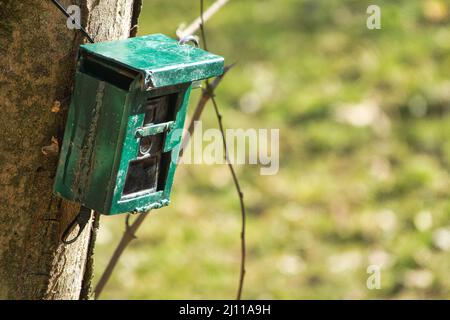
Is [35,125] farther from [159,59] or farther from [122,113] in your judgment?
[159,59]

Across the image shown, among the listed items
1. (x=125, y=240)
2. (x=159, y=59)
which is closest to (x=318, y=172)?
(x=125, y=240)

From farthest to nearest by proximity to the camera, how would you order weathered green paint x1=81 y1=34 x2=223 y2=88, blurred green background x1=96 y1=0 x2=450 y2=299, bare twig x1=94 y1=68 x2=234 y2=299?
blurred green background x1=96 y1=0 x2=450 y2=299 → bare twig x1=94 y1=68 x2=234 y2=299 → weathered green paint x1=81 y1=34 x2=223 y2=88

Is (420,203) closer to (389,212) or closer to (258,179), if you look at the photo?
(389,212)

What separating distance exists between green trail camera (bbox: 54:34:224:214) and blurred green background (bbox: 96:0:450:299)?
6.91 ft

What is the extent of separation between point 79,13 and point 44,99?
214 mm

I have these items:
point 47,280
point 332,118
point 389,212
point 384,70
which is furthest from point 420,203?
point 47,280

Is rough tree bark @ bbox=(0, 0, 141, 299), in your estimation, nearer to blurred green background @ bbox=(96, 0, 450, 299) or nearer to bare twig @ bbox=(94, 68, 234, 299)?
bare twig @ bbox=(94, 68, 234, 299)

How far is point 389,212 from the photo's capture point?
457 centimetres

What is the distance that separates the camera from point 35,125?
6.57 ft

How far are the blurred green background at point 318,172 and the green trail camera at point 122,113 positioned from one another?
2.11 metres

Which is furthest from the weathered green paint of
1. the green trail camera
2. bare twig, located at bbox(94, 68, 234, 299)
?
bare twig, located at bbox(94, 68, 234, 299)

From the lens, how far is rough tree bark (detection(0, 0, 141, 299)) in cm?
196

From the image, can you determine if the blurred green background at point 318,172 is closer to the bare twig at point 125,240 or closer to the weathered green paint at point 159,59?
the bare twig at point 125,240

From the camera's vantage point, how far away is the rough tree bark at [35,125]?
1.96m
